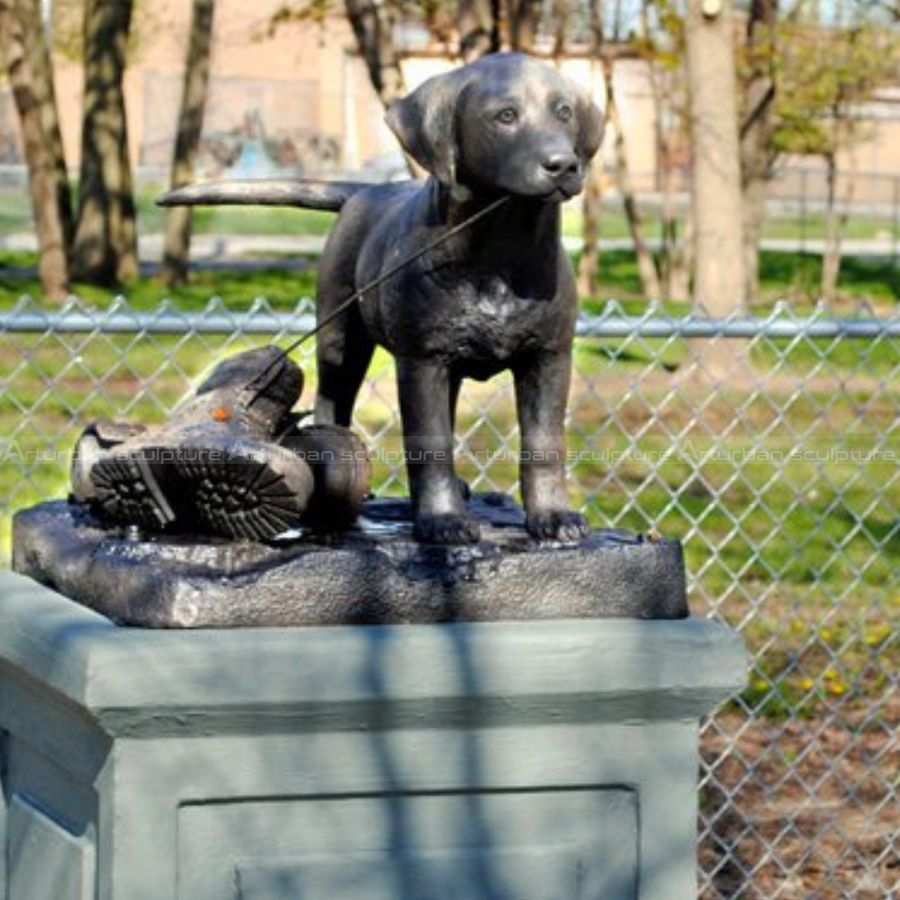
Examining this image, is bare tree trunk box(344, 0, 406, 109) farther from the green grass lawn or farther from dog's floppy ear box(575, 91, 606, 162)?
dog's floppy ear box(575, 91, 606, 162)

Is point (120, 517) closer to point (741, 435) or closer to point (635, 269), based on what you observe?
point (741, 435)

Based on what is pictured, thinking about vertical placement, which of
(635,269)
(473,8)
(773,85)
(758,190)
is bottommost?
(635,269)

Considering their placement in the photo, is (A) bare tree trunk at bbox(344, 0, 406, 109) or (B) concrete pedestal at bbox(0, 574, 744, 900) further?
(A) bare tree trunk at bbox(344, 0, 406, 109)

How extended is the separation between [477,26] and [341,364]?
29.8ft

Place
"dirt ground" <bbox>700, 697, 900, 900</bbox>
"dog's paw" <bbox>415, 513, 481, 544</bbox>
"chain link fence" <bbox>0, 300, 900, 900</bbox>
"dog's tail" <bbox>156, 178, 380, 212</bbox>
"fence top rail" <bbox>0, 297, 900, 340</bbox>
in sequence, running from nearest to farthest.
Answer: "dog's paw" <bbox>415, 513, 481, 544</bbox> → "dog's tail" <bbox>156, 178, 380, 212</bbox> → "fence top rail" <bbox>0, 297, 900, 340</bbox> → "chain link fence" <bbox>0, 300, 900, 900</bbox> → "dirt ground" <bbox>700, 697, 900, 900</bbox>

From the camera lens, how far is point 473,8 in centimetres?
1269

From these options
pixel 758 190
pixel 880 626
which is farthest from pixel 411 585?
pixel 758 190

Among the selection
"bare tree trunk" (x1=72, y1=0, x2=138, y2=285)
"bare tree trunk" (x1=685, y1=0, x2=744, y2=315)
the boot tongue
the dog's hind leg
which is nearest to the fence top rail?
the dog's hind leg

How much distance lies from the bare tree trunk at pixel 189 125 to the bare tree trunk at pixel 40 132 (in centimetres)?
104

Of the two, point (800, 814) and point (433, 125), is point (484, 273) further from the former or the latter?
point (800, 814)

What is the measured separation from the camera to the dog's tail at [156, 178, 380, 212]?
404 cm

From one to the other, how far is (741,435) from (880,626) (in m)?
2.40

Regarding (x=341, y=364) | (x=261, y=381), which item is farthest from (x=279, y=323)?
(x=261, y=381)

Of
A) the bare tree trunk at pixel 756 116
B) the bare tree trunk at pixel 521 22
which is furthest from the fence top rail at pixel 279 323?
the bare tree trunk at pixel 756 116
